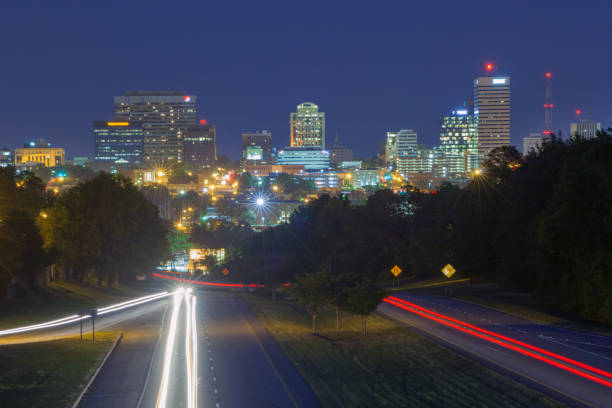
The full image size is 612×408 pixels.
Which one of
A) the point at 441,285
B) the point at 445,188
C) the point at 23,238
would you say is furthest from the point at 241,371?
the point at 445,188

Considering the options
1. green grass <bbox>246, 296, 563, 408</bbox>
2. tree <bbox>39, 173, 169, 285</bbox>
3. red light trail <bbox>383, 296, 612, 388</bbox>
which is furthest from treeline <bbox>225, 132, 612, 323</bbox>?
tree <bbox>39, 173, 169, 285</bbox>

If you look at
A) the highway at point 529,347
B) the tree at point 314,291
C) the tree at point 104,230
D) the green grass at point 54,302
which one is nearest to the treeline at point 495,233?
the tree at point 314,291

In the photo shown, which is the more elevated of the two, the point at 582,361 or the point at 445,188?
the point at 445,188

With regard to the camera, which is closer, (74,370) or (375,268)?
(74,370)

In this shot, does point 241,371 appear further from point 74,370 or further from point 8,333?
Answer: point 8,333

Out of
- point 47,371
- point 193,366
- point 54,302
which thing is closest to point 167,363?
point 193,366

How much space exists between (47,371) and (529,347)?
1950 cm

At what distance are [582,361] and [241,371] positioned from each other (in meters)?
13.1

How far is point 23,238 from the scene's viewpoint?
180 feet

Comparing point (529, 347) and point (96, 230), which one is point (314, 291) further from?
point (96, 230)

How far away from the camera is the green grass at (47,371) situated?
22.4m

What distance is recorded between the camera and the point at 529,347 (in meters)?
30.4

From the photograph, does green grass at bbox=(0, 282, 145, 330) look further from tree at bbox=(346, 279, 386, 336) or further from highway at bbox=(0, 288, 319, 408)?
tree at bbox=(346, 279, 386, 336)

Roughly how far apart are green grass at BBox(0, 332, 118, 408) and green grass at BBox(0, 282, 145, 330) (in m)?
10.9
